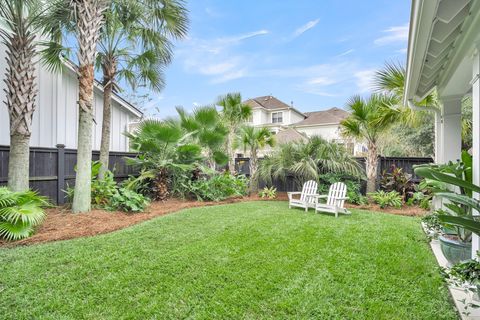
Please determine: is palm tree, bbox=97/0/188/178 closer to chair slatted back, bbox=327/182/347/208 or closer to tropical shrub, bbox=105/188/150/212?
tropical shrub, bbox=105/188/150/212

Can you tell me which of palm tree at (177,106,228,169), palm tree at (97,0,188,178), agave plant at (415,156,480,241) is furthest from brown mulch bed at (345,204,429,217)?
palm tree at (97,0,188,178)

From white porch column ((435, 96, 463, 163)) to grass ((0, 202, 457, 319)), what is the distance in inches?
60.0

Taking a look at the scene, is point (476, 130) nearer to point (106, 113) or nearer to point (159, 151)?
point (159, 151)

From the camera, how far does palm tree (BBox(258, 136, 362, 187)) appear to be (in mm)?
8289

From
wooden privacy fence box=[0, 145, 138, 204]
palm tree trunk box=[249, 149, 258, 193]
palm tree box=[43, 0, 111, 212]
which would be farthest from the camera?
palm tree trunk box=[249, 149, 258, 193]

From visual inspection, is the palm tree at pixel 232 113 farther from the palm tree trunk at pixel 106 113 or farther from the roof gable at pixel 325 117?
the roof gable at pixel 325 117

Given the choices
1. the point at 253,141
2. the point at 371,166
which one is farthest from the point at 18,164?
the point at 371,166

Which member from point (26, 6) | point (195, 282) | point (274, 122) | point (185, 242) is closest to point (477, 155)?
point (195, 282)

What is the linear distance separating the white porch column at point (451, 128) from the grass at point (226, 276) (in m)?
1.52

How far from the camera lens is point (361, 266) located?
3166 millimetres

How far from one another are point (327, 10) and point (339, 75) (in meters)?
8.63

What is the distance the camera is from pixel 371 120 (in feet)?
24.2

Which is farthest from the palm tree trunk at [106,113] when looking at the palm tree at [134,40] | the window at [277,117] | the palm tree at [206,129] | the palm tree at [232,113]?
the window at [277,117]

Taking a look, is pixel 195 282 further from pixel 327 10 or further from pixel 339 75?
pixel 339 75
